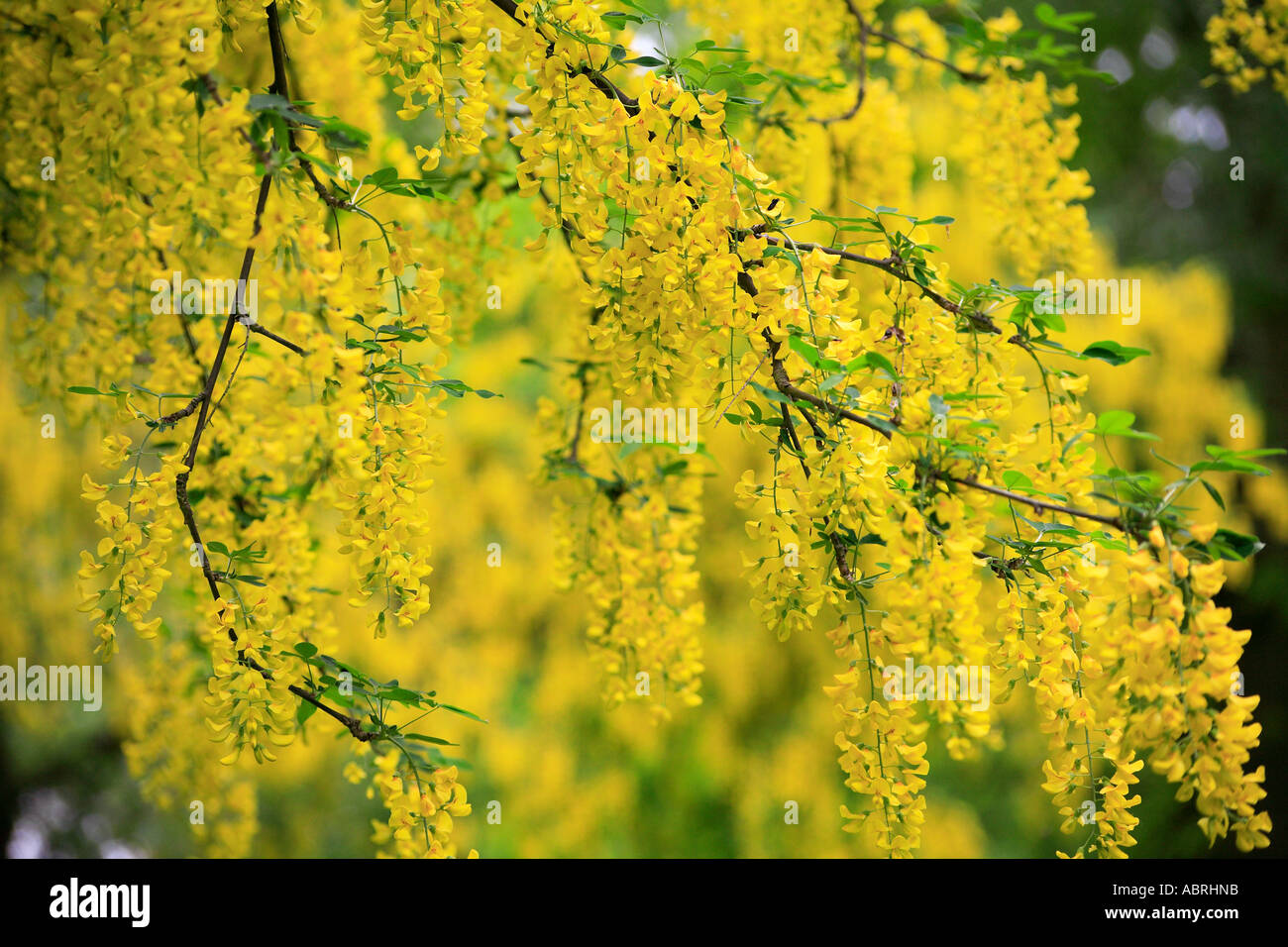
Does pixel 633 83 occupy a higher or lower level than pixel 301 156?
higher

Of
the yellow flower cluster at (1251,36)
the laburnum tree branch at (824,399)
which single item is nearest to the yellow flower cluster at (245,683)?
the laburnum tree branch at (824,399)

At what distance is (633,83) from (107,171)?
151 cm

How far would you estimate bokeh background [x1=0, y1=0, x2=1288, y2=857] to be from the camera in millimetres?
5082

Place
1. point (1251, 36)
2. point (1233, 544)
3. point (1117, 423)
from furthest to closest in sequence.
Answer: point (1251, 36), point (1117, 423), point (1233, 544)

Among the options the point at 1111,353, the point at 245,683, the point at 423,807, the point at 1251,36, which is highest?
the point at 1251,36

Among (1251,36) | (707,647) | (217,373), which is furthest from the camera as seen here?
(707,647)

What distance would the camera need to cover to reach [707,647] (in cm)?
519

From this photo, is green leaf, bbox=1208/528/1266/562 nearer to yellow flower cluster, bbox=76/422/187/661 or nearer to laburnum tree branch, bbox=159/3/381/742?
laburnum tree branch, bbox=159/3/381/742

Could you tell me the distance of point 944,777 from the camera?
20.2ft

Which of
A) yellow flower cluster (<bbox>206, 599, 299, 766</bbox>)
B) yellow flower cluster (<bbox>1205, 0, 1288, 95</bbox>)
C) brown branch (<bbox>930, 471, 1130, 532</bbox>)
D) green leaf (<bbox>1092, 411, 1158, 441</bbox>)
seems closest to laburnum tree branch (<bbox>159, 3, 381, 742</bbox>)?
yellow flower cluster (<bbox>206, 599, 299, 766</bbox>)

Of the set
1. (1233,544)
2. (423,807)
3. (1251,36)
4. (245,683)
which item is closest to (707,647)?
(1251,36)

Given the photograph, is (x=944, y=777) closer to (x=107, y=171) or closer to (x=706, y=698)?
(x=706, y=698)

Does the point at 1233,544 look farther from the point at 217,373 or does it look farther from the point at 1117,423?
the point at 217,373
